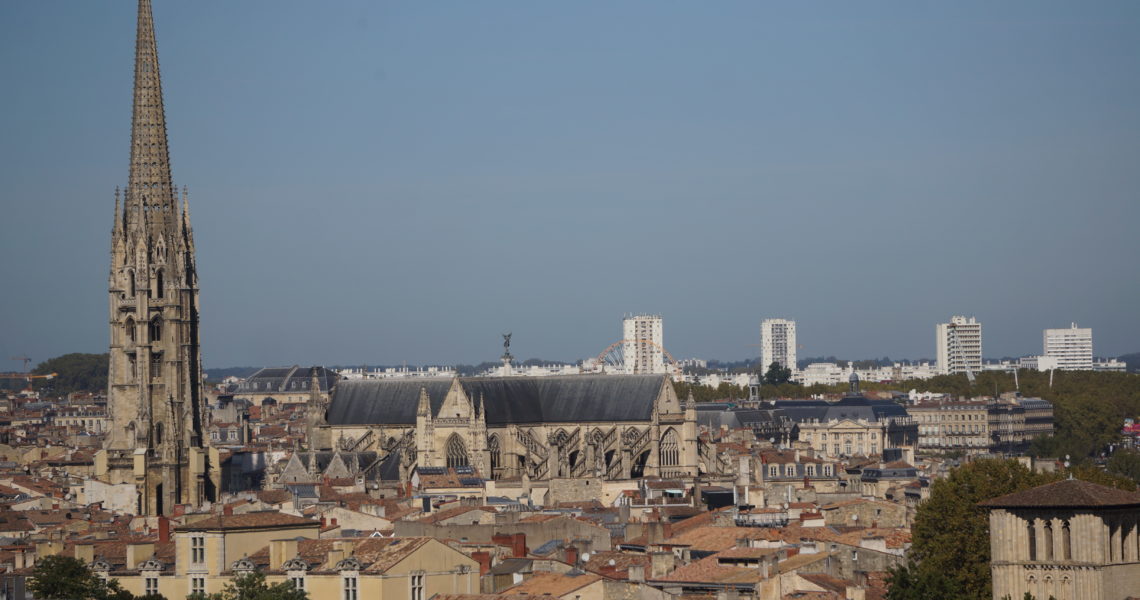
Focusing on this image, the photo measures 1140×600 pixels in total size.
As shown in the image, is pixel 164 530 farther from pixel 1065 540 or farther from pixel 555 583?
pixel 1065 540

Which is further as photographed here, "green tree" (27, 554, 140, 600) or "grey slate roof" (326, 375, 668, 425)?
"grey slate roof" (326, 375, 668, 425)

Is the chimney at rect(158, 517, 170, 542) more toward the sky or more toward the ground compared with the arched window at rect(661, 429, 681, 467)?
more toward the ground

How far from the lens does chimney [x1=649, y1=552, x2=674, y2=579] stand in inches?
2670

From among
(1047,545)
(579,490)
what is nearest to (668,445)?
(579,490)

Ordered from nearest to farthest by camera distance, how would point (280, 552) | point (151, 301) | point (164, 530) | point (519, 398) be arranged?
point (280, 552) → point (164, 530) → point (151, 301) → point (519, 398)

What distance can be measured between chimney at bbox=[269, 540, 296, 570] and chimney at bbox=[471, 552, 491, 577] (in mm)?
5156

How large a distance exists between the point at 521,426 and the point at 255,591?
74646mm

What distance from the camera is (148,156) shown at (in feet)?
430

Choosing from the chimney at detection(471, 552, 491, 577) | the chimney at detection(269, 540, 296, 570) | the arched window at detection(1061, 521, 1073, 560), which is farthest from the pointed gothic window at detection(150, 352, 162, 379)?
the arched window at detection(1061, 521, 1073, 560)

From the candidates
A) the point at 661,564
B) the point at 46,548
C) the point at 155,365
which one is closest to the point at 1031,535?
the point at 661,564

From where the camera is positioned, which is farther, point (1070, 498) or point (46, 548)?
point (46, 548)

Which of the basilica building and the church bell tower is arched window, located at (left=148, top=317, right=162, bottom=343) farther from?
the basilica building

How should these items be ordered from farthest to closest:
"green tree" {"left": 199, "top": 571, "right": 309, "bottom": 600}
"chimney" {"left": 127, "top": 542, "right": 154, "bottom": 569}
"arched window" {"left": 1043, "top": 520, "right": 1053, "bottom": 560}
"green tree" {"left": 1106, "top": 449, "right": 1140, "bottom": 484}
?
"green tree" {"left": 1106, "top": 449, "right": 1140, "bottom": 484} < "chimney" {"left": 127, "top": 542, "right": 154, "bottom": 569} < "green tree" {"left": 199, "top": 571, "right": 309, "bottom": 600} < "arched window" {"left": 1043, "top": 520, "right": 1053, "bottom": 560}

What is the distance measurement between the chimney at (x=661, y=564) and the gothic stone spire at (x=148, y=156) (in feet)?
219
